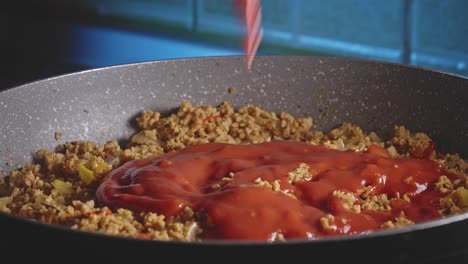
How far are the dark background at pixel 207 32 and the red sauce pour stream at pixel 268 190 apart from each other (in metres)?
1.91

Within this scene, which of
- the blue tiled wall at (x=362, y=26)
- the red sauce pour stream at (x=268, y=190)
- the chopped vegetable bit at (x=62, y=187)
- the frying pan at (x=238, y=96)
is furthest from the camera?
the blue tiled wall at (x=362, y=26)

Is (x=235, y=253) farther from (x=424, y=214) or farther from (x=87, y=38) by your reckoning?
(x=87, y=38)

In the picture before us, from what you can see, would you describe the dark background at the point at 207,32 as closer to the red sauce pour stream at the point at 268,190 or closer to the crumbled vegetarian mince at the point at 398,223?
the red sauce pour stream at the point at 268,190

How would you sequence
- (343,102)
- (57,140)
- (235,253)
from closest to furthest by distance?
1. (235,253)
2. (57,140)
3. (343,102)

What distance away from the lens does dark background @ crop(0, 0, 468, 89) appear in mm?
3418

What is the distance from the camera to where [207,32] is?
169 inches

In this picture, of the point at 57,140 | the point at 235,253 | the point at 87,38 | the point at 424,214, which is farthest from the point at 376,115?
the point at 87,38

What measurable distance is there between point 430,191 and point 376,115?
0.40 m

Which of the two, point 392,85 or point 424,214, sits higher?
point 392,85

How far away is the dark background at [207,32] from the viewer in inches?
135

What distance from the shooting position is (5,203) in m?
1.47

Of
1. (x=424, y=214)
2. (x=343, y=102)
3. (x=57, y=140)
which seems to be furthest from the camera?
(x=343, y=102)

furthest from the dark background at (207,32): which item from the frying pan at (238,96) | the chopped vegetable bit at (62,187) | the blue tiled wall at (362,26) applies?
the chopped vegetable bit at (62,187)

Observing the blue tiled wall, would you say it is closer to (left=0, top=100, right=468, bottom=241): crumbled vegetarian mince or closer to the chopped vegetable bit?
(left=0, top=100, right=468, bottom=241): crumbled vegetarian mince
